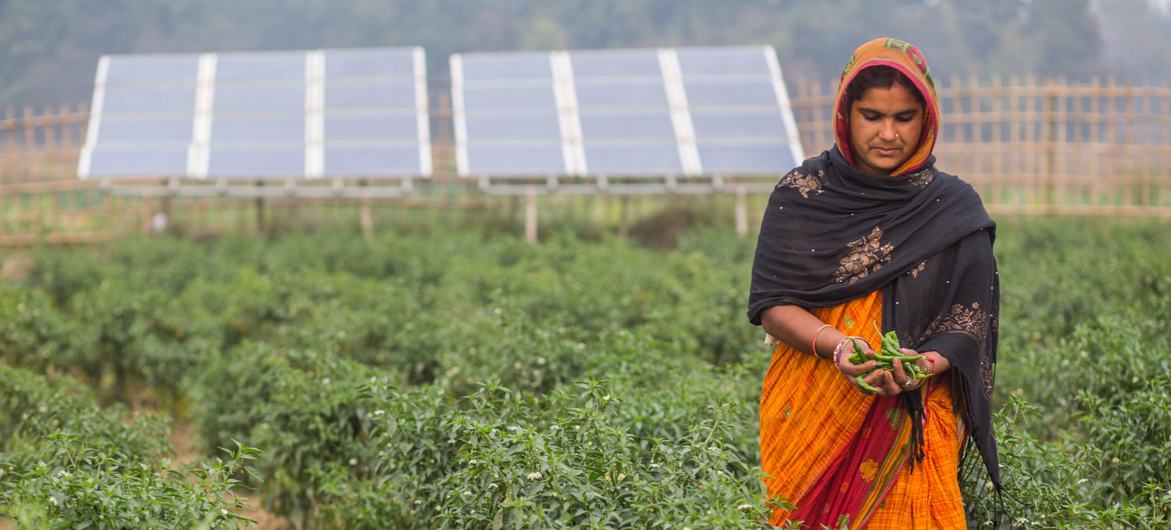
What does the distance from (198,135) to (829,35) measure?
83.9 ft

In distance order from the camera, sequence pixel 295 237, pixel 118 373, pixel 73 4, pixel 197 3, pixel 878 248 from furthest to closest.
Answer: pixel 197 3 → pixel 73 4 → pixel 295 237 → pixel 118 373 → pixel 878 248

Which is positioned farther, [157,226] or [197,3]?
[197,3]

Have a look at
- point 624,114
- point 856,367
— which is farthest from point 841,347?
point 624,114

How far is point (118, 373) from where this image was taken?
792 cm

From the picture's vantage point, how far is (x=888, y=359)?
3.01 meters

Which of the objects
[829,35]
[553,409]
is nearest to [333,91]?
[553,409]

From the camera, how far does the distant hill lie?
35875 mm

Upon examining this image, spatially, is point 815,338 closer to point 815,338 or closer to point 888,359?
point 815,338

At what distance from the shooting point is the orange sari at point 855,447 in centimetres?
319

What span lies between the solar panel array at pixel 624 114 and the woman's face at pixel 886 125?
974 centimetres

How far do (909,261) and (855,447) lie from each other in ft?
1.51

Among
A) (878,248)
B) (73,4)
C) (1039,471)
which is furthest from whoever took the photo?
(73,4)

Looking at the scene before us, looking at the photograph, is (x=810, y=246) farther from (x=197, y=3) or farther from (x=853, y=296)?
(x=197, y=3)

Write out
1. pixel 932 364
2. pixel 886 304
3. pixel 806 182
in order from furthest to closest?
pixel 806 182
pixel 886 304
pixel 932 364
